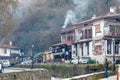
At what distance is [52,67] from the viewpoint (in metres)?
42.1

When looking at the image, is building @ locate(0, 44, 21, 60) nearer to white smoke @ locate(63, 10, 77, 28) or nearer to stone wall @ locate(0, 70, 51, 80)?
white smoke @ locate(63, 10, 77, 28)

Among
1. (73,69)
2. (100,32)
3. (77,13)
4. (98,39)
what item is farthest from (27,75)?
(77,13)

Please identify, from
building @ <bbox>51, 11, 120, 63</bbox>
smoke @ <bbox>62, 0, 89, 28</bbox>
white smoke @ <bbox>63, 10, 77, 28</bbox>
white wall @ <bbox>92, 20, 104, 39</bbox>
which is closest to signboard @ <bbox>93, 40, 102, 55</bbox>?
building @ <bbox>51, 11, 120, 63</bbox>

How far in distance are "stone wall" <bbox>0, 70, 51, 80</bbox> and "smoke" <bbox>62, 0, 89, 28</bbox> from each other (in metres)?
44.8

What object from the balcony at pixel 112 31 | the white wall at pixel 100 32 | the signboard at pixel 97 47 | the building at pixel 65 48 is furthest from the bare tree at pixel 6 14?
the building at pixel 65 48

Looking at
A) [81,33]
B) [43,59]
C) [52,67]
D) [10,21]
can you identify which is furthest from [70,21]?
[10,21]

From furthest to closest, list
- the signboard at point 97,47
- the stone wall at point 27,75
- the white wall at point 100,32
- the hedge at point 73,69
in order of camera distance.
→ the signboard at point 97,47 → the white wall at point 100,32 → the hedge at point 73,69 → the stone wall at point 27,75

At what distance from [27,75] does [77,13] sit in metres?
51.9

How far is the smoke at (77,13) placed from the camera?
225ft

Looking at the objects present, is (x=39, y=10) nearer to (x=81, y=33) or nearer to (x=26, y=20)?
(x=26, y=20)

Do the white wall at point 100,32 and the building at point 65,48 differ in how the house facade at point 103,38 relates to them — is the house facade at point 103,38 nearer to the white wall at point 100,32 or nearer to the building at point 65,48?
the white wall at point 100,32

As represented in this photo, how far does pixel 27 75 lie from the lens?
798 inches

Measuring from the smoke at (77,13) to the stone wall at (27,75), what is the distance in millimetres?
44815

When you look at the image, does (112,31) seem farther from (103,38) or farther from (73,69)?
(73,69)
